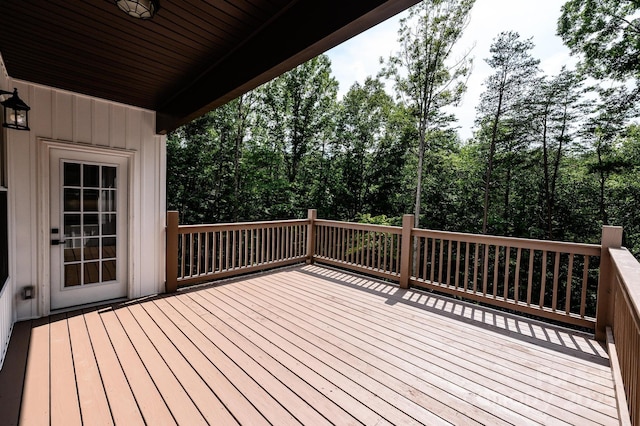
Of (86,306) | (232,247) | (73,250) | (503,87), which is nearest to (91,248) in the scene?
(73,250)

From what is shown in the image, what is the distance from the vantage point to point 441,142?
37.9 ft

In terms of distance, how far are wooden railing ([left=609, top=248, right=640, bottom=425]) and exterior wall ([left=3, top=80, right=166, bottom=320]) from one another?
14.7 feet

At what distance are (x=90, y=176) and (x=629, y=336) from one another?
5108mm

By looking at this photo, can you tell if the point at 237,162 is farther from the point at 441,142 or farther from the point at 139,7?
the point at 139,7

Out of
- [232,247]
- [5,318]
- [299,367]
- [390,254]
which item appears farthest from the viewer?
[390,254]

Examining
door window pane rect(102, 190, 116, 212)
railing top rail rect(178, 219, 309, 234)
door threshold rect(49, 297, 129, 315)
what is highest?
door window pane rect(102, 190, 116, 212)

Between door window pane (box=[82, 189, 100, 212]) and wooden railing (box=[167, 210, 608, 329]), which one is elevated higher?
door window pane (box=[82, 189, 100, 212])

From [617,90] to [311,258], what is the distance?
36.8 ft

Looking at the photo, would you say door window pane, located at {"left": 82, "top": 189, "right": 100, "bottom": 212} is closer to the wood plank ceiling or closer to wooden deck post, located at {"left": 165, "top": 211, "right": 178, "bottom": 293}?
wooden deck post, located at {"left": 165, "top": 211, "right": 178, "bottom": 293}

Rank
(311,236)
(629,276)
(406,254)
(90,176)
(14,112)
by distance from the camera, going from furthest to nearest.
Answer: (311,236) → (406,254) → (90,176) → (14,112) → (629,276)

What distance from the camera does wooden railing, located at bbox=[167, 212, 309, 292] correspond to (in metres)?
3.93

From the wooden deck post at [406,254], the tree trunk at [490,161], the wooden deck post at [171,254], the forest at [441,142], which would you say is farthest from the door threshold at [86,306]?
the tree trunk at [490,161]

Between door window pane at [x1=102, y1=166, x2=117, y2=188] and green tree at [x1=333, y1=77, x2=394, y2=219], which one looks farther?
green tree at [x1=333, y1=77, x2=394, y2=219]

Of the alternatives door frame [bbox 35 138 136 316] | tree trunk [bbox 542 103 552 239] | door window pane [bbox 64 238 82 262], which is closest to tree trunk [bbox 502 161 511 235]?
tree trunk [bbox 542 103 552 239]
